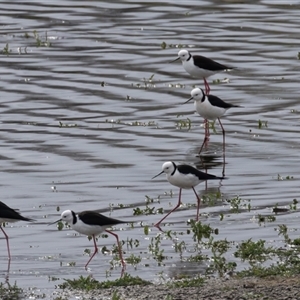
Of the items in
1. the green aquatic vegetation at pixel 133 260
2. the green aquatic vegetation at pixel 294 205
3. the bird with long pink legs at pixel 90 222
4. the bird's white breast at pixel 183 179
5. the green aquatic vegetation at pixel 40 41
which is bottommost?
the green aquatic vegetation at pixel 40 41

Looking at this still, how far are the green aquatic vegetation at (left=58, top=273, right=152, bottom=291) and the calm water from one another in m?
0.22

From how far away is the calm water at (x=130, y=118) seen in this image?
13430 millimetres

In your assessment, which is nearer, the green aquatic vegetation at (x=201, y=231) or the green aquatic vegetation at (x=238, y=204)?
the green aquatic vegetation at (x=201, y=231)

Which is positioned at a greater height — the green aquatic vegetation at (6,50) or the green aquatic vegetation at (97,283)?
the green aquatic vegetation at (97,283)

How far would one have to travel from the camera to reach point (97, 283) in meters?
10.8

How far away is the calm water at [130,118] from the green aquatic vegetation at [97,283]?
0.73ft

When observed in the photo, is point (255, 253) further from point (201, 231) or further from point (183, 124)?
point (183, 124)

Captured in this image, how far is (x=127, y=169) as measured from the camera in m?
16.6

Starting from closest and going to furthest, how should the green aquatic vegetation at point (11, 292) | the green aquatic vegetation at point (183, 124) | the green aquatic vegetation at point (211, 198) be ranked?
the green aquatic vegetation at point (11, 292)
the green aquatic vegetation at point (211, 198)
the green aquatic vegetation at point (183, 124)

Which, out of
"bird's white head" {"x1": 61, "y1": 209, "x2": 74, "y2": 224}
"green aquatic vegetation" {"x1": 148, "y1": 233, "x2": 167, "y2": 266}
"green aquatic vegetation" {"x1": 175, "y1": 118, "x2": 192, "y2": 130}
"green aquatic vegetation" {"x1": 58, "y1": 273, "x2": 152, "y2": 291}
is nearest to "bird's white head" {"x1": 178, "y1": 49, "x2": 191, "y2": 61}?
"green aquatic vegetation" {"x1": 175, "y1": 118, "x2": 192, "y2": 130}

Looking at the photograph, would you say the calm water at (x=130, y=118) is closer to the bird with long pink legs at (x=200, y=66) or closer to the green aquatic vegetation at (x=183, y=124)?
the green aquatic vegetation at (x=183, y=124)

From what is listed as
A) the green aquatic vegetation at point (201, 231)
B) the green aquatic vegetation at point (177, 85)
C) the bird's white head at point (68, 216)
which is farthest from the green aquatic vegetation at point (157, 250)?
the green aquatic vegetation at point (177, 85)

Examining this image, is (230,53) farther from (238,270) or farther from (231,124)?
(238,270)

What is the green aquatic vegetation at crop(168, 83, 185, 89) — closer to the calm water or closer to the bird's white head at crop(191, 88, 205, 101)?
the calm water
